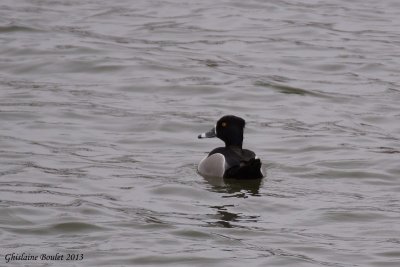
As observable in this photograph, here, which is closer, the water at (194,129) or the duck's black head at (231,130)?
the water at (194,129)

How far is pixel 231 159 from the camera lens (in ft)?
40.2

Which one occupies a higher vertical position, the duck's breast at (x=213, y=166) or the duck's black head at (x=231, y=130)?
the duck's black head at (x=231, y=130)

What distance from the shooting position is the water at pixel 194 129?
9.84 metres

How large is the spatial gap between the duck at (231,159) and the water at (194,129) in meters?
0.12

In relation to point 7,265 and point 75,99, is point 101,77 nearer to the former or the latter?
point 75,99

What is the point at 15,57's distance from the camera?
1788 cm

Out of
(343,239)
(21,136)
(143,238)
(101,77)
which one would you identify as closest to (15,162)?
(21,136)

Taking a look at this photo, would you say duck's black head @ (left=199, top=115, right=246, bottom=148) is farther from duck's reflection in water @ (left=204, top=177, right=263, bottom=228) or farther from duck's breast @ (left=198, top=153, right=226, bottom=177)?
duck's reflection in water @ (left=204, top=177, right=263, bottom=228)

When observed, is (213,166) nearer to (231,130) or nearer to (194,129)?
(231,130)

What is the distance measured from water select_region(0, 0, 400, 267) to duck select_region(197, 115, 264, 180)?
123mm

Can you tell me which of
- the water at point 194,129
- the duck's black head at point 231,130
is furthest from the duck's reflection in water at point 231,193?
the duck's black head at point 231,130

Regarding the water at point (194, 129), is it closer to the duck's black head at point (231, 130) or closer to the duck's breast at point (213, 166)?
the duck's breast at point (213, 166)

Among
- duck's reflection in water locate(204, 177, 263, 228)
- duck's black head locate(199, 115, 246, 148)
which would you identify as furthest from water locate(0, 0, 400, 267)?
duck's black head locate(199, 115, 246, 148)

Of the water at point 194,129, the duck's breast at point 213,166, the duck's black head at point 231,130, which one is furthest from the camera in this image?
the duck's black head at point 231,130
